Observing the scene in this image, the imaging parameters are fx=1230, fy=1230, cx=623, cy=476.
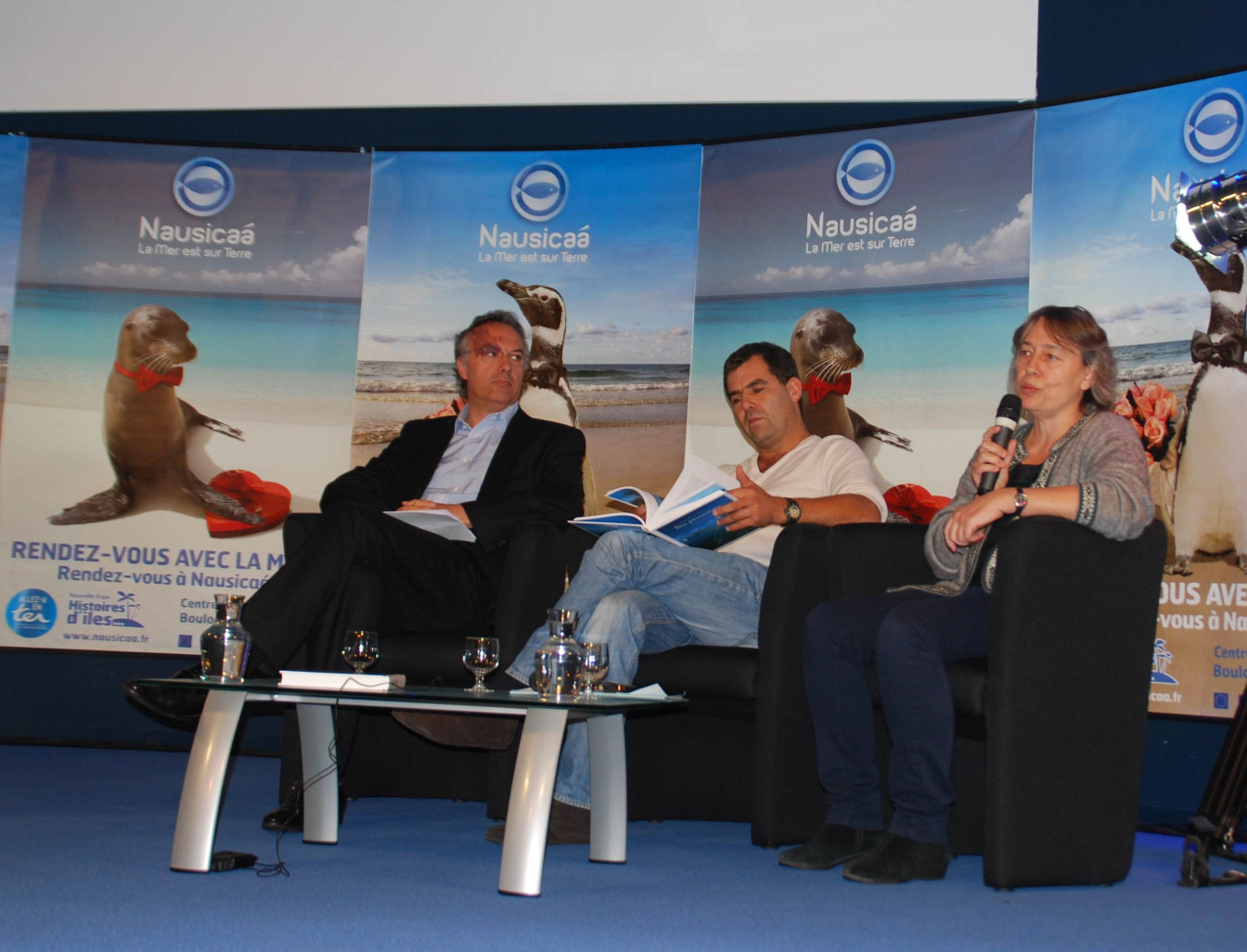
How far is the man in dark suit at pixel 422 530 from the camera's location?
2646 mm

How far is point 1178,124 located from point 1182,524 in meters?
1.15

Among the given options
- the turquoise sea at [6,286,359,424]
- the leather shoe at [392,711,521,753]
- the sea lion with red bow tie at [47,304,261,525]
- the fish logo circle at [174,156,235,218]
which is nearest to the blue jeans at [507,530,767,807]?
the leather shoe at [392,711,521,753]

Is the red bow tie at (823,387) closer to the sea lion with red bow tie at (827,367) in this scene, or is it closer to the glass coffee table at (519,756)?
the sea lion with red bow tie at (827,367)

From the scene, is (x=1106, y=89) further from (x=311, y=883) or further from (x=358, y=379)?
(x=311, y=883)

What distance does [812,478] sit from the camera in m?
3.12

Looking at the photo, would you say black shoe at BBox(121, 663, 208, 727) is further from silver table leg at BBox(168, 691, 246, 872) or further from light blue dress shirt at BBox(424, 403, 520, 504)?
light blue dress shirt at BBox(424, 403, 520, 504)

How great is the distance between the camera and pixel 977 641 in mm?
2432

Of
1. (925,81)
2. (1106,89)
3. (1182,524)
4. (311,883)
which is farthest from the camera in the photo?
(925,81)

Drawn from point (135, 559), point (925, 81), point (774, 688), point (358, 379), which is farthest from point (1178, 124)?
point (135, 559)

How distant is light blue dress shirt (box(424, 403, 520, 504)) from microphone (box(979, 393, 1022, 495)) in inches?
58.3

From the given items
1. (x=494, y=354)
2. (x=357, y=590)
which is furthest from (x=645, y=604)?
(x=494, y=354)

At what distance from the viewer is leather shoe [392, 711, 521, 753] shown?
2416 mm

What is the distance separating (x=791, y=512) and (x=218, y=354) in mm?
2523

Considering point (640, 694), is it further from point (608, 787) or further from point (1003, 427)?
point (1003, 427)
